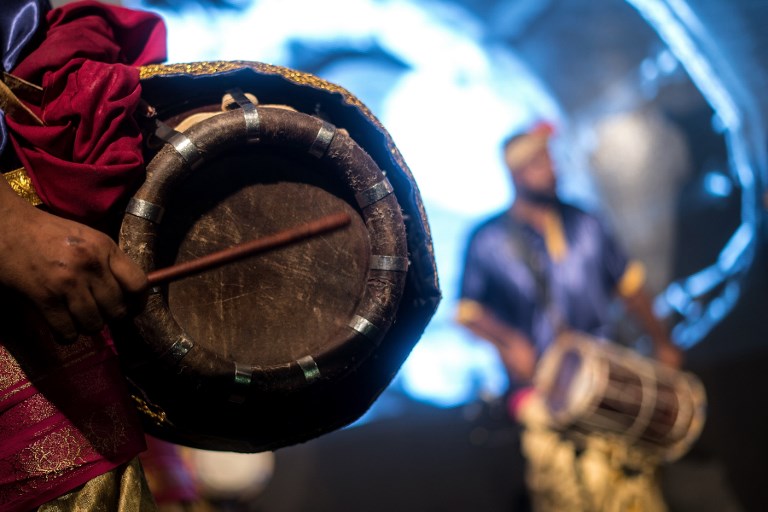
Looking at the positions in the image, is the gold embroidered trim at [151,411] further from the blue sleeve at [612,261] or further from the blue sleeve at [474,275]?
the blue sleeve at [612,261]

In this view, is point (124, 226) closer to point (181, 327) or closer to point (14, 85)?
point (181, 327)

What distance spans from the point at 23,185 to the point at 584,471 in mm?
3198

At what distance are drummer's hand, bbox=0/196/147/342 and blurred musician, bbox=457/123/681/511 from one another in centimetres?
319

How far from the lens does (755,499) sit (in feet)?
14.5

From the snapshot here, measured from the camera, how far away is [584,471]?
146 inches

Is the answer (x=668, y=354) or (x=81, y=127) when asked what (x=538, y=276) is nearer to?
(x=668, y=354)

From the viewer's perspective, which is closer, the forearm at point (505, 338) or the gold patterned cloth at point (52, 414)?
the gold patterned cloth at point (52, 414)

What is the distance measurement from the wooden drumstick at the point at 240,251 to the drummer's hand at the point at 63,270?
55 mm

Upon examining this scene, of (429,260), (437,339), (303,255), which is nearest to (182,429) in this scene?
(303,255)

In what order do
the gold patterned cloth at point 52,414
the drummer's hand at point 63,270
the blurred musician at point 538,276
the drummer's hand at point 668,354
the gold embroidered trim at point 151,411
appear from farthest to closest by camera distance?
the drummer's hand at point 668,354
the blurred musician at point 538,276
the gold embroidered trim at point 151,411
the gold patterned cloth at point 52,414
the drummer's hand at point 63,270

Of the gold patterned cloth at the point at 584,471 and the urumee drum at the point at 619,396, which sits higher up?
the urumee drum at the point at 619,396

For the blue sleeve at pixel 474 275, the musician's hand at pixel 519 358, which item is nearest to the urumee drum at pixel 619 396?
the musician's hand at pixel 519 358

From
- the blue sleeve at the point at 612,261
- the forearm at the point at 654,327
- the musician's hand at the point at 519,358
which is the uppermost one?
the blue sleeve at the point at 612,261

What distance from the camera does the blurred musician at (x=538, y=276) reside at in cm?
420
